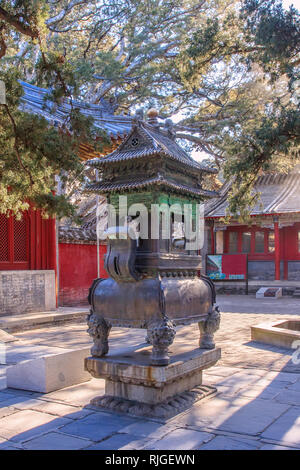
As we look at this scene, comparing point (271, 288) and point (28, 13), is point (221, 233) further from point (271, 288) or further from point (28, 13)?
point (28, 13)

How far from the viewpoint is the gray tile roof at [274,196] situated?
67.5 feet

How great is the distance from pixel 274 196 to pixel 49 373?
18917mm

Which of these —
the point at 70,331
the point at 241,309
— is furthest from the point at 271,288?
the point at 70,331

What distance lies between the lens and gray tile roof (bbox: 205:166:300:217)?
20.6 m

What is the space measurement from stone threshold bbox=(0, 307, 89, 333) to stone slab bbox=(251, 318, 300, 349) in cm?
505

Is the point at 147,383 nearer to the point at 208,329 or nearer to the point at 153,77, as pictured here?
the point at 208,329

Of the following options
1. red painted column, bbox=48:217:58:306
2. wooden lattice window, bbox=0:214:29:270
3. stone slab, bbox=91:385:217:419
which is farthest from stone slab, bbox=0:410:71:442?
red painted column, bbox=48:217:58:306

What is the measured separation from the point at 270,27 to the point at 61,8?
14.0 metres

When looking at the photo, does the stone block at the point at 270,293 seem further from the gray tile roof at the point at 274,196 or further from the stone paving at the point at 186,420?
the stone paving at the point at 186,420

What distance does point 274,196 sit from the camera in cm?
2222

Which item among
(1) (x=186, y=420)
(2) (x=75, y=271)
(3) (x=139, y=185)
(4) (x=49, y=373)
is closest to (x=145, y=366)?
(1) (x=186, y=420)

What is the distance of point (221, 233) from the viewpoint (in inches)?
940

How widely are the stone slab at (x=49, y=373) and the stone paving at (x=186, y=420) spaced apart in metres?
0.10
